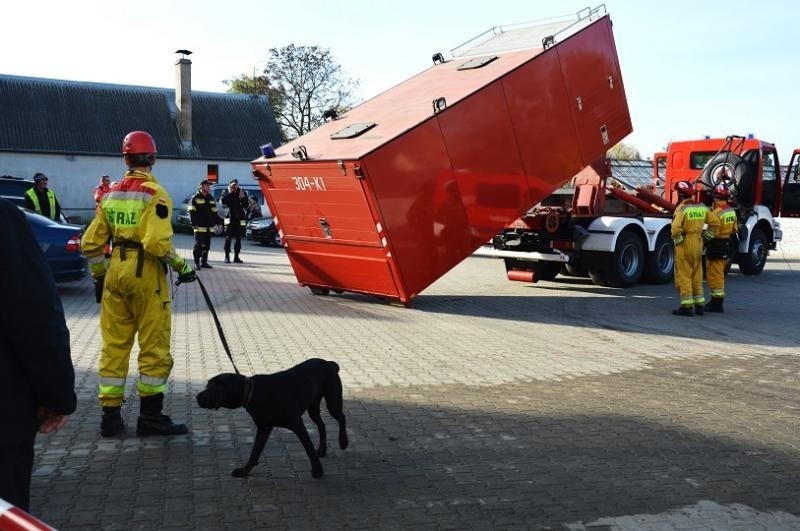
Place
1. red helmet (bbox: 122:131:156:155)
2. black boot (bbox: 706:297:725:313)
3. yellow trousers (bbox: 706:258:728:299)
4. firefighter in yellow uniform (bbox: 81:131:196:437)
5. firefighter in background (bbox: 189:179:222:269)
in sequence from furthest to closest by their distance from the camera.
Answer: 1. firefighter in background (bbox: 189:179:222:269)
2. black boot (bbox: 706:297:725:313)
3. yellow trousers (bbox: 706:258:728:299)
4. red helmet (bbox: 122:131:156:155)
5. firefighter in yellow uniform (bbox: 81:131:196:437)

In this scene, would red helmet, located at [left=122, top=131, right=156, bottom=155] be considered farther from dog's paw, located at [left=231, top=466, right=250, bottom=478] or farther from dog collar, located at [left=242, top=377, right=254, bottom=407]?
dog's paw, located at [left=231, top=466, right=250, bottom=478]

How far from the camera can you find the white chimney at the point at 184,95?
→ 4506 centimetres

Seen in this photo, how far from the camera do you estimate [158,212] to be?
18.0 ft

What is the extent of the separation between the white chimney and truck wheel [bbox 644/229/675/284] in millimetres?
34304

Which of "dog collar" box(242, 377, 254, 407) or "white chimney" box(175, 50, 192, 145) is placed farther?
"white chimney" box(175, 50, 192, 145)

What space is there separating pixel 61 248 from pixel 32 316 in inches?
410

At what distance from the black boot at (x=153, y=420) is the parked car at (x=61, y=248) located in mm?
7313

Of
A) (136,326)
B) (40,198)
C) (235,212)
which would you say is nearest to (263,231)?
(235,212)

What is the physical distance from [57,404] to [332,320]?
8.33 metres

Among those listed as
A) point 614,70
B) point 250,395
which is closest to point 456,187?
point 614,70

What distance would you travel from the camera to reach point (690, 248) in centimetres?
1196

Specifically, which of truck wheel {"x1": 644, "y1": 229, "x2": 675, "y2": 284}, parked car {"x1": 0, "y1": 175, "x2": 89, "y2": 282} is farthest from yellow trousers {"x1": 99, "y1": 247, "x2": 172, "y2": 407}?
truck wheel {"x1": 644, "y1": 229, "x2": 675, "y2": 284}

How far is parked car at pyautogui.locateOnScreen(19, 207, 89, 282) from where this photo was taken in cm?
1219

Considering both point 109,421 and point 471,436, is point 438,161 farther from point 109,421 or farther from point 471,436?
point 109,421
